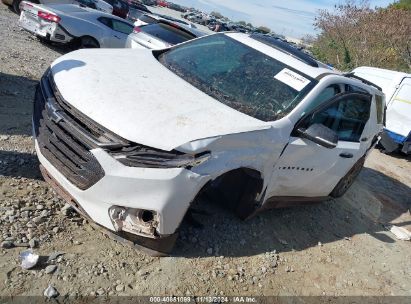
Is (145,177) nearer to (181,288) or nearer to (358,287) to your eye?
(181,288)

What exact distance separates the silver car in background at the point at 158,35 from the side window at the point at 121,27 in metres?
1.31

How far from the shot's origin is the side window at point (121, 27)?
34.5ft

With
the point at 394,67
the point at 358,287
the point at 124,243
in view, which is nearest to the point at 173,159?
the point at 124,243

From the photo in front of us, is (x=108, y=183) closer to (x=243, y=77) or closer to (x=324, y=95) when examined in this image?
(x=243, y=77)

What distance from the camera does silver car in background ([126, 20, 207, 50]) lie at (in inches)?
344

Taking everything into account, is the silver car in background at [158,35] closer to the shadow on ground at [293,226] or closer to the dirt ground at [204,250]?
the dirt ground at [204,250]

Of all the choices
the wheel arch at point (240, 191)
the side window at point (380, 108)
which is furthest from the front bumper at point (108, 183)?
the side window at point (380, 108)

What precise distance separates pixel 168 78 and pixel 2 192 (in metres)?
1.77

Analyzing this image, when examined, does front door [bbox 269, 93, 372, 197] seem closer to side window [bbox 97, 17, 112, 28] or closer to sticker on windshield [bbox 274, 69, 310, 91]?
sticker on windshield [bbox 274, 69, 310, 91]

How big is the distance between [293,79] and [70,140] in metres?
2.19

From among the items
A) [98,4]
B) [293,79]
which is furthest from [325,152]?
[98,4]

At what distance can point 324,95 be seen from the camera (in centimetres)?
403

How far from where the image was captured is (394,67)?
81.9 feet

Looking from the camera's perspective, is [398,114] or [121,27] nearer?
[398,114]
